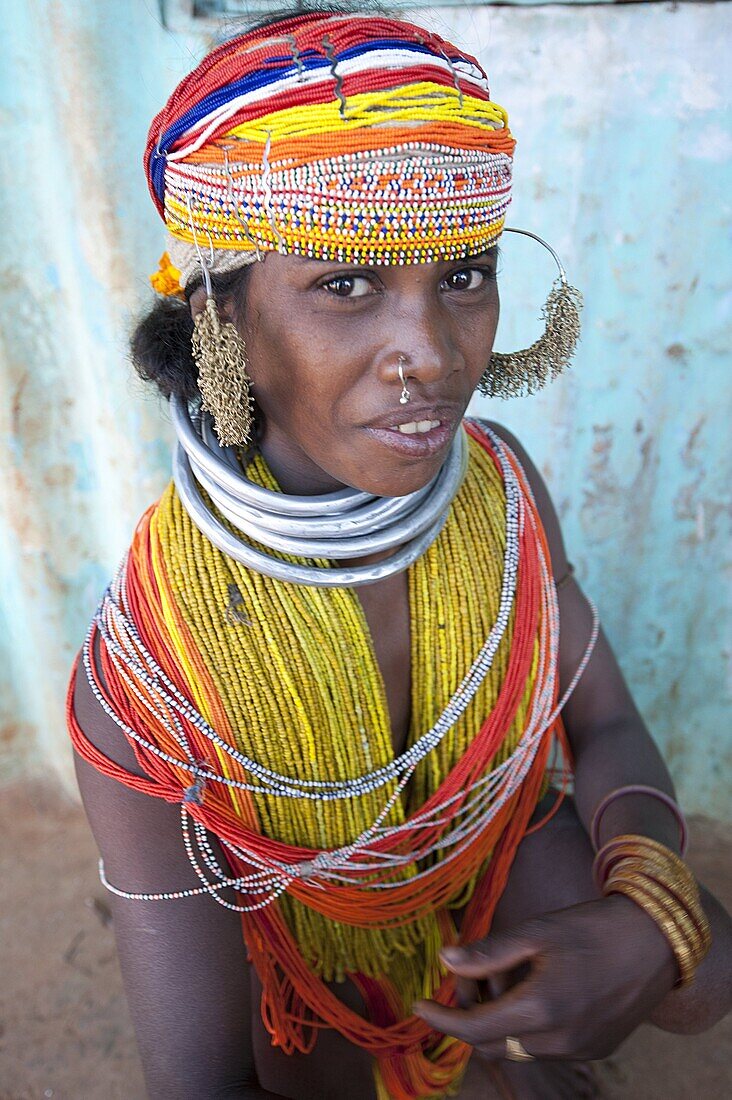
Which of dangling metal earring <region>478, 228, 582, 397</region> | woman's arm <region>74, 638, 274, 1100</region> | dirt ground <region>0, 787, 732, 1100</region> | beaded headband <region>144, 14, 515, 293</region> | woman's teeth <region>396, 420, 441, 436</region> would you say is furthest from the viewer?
dirt ground <region>0, 787, 732, 1100</region>

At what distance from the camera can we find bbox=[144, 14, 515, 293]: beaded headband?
1.10m

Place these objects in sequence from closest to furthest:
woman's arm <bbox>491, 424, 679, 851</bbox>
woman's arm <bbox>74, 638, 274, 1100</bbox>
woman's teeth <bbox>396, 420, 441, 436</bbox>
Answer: woman's teeth <bbox>396, 420, 441, 436</bbox> → woman's arm <bbox>74, 638, 274, 1100</bbox> → woman's arm <bbox>491, 424, 679, 851</bbox>

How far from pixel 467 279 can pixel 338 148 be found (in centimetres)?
27

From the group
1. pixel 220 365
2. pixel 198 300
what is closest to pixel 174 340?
pixel 198 300

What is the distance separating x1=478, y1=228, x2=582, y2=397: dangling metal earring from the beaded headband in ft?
0.98

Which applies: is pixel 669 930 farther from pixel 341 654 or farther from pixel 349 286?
→ pixel 349 286

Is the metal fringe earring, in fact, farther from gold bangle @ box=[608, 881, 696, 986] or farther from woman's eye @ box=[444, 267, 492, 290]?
gold bangle @ box=[608, 881, 696, 986]

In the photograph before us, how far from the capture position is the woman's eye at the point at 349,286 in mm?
1161

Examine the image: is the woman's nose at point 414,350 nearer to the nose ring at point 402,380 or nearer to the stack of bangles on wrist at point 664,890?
the nose ring at point 402,380

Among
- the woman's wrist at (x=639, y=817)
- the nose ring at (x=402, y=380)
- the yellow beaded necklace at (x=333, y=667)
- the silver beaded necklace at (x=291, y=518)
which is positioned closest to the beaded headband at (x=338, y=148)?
the nose ring at (x=402, y=380)

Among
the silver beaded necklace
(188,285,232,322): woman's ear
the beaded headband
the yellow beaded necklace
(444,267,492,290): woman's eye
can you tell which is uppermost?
the beaded headband

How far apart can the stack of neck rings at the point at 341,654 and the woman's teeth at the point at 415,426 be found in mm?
209

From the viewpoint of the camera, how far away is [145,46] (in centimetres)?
201

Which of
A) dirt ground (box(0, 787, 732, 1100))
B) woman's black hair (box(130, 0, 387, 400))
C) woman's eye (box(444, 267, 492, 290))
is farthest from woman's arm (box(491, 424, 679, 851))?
dirt ground (box(0, 787, 732, 1100))
